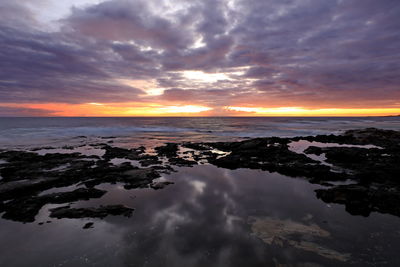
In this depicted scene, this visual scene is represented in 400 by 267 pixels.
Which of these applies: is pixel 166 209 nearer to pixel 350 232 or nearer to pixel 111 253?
pixel 111 253

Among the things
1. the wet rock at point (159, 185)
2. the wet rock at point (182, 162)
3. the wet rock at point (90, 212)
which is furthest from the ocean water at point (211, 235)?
the wet rock at point (182, 162)

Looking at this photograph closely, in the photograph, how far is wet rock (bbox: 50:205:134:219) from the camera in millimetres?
8706

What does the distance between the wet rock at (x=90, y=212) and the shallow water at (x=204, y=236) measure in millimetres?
345

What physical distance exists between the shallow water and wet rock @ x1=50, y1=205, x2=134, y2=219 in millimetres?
345

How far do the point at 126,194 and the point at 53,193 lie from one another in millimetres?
3697

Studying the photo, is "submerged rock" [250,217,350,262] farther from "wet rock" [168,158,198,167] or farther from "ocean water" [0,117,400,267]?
"wet rock" [168,158,198,167]

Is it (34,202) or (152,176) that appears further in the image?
(152,176)

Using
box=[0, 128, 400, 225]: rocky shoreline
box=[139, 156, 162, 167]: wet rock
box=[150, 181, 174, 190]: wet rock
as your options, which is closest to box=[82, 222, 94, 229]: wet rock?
box=[0, 128, 400, 225]: rocky shoreline

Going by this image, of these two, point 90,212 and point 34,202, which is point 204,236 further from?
point 34,202

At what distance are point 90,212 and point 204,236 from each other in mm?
5069

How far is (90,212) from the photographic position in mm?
8906

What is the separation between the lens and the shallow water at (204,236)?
620 cm

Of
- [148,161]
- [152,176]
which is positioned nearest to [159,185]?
[152,176]

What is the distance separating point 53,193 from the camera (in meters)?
10.9
